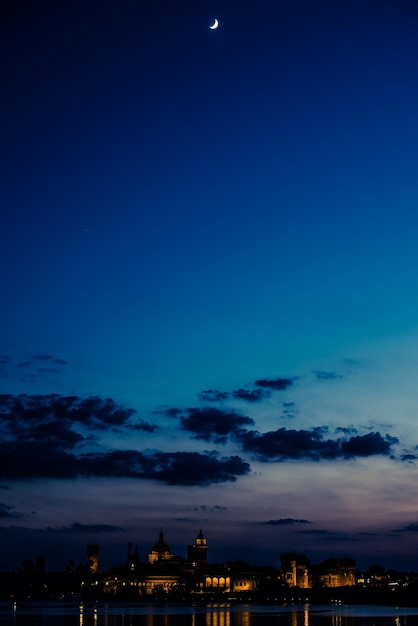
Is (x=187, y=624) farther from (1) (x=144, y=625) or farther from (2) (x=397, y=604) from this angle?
(2) (x=397, y=604)

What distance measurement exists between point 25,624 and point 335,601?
4707 inches

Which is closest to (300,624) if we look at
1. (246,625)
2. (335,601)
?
(246,625)

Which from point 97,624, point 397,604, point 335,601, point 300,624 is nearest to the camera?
point 300,624

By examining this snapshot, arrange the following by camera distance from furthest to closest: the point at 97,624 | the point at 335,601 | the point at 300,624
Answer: the point at 335,601 < the point at 97,624 < the point at 300,624

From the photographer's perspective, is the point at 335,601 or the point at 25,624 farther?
the point at 335,601

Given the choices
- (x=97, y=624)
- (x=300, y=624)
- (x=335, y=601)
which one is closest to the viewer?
(x=300, y=624)

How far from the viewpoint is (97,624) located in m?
95.8

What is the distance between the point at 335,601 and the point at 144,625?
377 feet

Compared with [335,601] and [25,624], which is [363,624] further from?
[335,601]

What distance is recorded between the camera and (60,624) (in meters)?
93.2

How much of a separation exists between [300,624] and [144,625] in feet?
59.2

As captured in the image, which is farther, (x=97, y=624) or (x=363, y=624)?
(x=97, y=624)

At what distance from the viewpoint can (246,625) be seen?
89875 millimetres

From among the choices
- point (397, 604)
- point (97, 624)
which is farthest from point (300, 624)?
point (397, 604)
